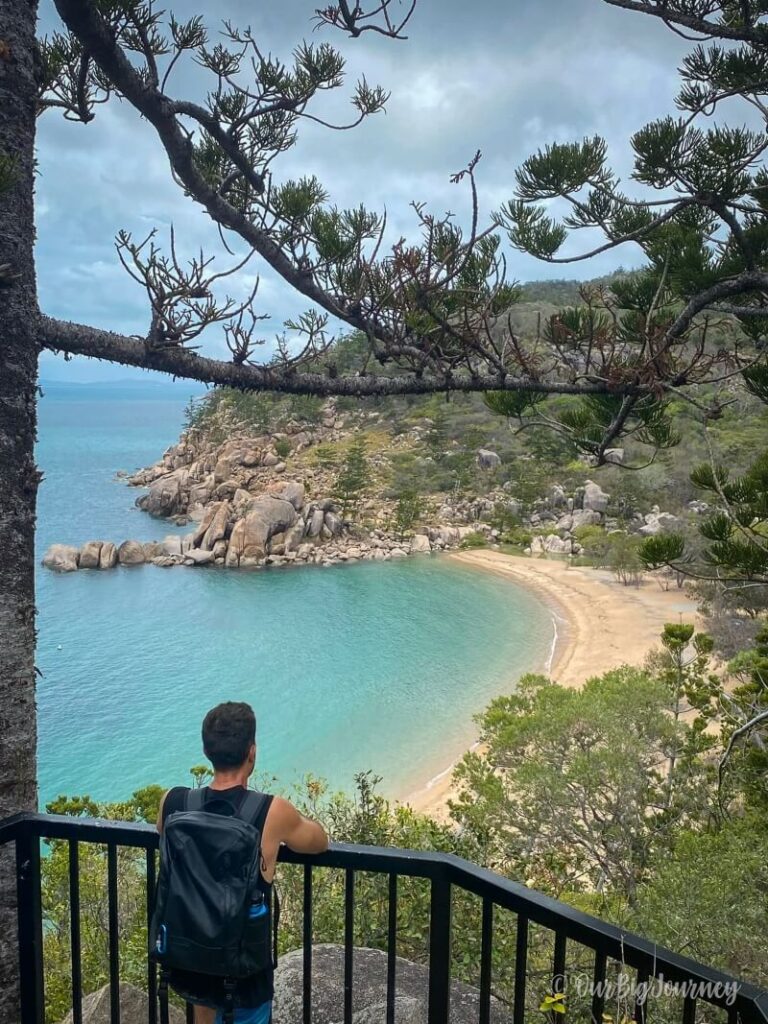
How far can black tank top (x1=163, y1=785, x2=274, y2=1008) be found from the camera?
127cm

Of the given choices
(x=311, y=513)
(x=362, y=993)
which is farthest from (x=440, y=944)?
(x=311, y=513)

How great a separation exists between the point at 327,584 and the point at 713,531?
58.6 feet

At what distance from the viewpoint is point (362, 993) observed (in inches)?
90.3

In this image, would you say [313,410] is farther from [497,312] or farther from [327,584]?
[497,312]

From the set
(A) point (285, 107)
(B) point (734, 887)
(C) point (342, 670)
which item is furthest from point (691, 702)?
(C) point (342, 670)

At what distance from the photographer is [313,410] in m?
34.4

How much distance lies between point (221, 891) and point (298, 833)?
152 mm

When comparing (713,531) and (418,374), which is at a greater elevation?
(418,374)

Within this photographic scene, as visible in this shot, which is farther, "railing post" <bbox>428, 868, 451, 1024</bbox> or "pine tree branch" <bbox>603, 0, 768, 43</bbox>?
"pine tree branch" <bbox>603, 0, 768, 43</bbox>

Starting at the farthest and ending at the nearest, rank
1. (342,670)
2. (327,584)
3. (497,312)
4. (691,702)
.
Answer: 1. (327,584)
2. (342,670)
3. (691,702)
4. (497,312)

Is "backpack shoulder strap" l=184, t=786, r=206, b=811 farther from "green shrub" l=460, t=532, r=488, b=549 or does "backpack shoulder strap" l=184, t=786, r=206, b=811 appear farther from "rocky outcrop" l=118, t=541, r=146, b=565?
"green shrub" l=460, t=532, r=488, b=549

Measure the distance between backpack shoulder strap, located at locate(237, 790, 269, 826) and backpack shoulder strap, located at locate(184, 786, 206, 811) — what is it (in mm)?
83

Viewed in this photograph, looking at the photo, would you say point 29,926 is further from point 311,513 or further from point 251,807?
point 311,513

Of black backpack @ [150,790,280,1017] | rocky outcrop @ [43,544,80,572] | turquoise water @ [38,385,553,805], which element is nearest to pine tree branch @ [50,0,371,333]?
black backpack @ [150,790,280,1017]
